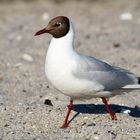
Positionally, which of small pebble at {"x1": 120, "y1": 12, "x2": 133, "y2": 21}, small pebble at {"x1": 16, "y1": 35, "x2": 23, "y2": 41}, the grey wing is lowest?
small pebble at {"x1": 120, "y1": 12, "x2": 133, "y2": 21}

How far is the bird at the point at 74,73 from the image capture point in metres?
6.06

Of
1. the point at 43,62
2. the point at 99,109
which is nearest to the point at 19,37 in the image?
the point at 43,62

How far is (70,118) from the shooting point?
21.6 ft

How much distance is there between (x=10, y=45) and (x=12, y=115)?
18.2 feet

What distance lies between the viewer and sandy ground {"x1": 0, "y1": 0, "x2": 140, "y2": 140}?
20.2 ft

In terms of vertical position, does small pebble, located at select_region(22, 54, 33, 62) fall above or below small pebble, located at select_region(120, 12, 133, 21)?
above

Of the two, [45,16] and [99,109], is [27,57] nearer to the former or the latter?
[99,109]

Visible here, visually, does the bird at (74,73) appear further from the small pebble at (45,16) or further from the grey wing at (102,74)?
the small pebble at (45,16)

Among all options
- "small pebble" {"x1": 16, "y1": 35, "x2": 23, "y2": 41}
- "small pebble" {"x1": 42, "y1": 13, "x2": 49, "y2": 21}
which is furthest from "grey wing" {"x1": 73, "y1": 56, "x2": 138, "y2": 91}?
"small pebble" {"x1": 42, "y1": 13, "x2": 49, "y2": 21}

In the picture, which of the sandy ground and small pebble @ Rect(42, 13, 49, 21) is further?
small pebble @ Rect(42, 13, 49, 21)

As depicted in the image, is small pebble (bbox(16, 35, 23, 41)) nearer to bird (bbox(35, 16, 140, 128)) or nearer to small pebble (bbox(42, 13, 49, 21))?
small pebble (bbox(42, 13, 49, 21))

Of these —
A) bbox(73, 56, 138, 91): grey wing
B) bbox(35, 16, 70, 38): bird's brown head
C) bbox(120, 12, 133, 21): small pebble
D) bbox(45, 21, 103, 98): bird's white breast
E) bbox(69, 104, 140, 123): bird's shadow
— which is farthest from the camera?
bbox(120, 12, 133, 21): small pebble

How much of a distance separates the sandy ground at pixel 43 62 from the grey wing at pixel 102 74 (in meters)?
0.41

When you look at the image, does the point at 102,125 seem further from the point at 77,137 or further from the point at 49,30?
the point at 49,30
